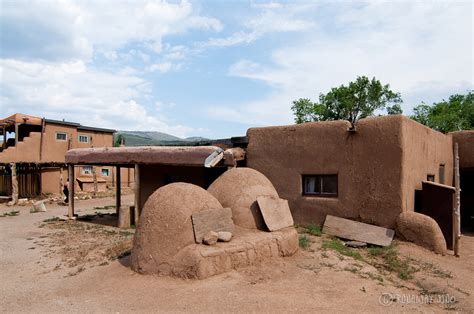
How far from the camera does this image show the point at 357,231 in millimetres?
9867

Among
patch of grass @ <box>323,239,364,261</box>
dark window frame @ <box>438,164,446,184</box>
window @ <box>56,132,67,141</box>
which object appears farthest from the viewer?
window @ <box>56,132,67,141</box>

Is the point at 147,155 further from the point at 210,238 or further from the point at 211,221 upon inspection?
the point at 210,238

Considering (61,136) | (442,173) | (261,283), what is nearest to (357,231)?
(261,283)

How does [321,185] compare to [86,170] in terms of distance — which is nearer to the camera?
[321,185]

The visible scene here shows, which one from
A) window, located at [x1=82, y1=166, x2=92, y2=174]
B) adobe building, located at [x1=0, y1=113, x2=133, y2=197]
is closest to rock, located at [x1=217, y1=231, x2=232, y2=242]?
adobe building, located at [x1=0, y1=113, x2=133, y2=197]

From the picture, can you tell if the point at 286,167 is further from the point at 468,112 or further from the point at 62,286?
the point at 468,112

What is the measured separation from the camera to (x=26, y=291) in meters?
6.89

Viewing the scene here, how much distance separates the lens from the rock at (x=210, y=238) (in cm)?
711

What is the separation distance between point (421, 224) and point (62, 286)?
8367mm

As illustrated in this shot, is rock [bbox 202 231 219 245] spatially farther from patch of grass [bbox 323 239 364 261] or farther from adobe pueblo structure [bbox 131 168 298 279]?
patch of grass [bbox 323 239 364 261]

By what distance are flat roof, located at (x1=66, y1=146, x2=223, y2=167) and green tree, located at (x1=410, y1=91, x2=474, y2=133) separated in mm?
18919

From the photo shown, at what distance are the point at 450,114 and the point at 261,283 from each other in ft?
77.3

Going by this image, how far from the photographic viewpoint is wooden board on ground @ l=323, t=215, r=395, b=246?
31.2 feet

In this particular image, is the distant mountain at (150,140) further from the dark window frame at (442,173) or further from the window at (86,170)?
the dark window frame at (442,173)
